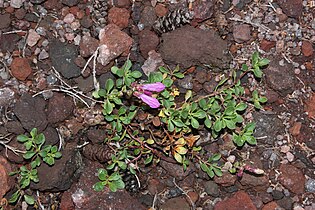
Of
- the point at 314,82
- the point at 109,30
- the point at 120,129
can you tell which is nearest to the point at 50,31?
the point at 109,30

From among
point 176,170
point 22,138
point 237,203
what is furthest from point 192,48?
point 22,138

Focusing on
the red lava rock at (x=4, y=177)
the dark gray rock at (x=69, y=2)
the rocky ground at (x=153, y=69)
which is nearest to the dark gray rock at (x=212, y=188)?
the rocky ground at (x=153, y=69)

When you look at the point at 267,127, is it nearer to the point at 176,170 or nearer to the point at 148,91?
the point at 176,170

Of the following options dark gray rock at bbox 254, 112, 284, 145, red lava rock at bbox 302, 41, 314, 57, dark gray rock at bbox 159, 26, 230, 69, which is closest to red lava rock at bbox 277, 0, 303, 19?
red lava rock at bbox 302, 41, 314, 57

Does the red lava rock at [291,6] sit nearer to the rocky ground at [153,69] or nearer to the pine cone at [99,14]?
the rocky ground at [153,69]

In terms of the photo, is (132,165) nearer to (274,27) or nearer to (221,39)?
(221,39)

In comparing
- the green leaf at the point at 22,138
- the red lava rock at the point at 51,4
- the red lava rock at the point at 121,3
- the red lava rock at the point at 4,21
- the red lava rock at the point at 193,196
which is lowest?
the red lava rock at the point at 193,196

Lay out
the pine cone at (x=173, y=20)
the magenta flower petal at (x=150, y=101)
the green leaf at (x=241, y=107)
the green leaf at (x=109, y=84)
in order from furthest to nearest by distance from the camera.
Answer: the pine cone at (x=173, y=20), the green leaf at (x=241, y=107), the green leaf at (x=109, y=84), the magenta flower petal at (x=150, y=101)

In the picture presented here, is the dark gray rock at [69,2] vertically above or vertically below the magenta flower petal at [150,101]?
above

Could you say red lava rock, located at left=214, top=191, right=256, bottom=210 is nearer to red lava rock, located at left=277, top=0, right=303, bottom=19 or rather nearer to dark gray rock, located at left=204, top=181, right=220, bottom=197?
dark gray rock, located at left=204, top=181, right=220, bottom=197
